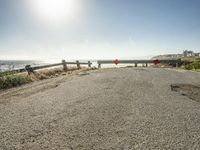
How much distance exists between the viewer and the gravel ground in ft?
19.9

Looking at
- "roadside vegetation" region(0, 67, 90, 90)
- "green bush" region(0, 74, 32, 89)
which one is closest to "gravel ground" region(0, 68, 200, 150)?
"green bush" region(0, 74, 32, 89)

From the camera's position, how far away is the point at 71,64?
31531 millimetres

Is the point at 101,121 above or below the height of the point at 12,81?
below

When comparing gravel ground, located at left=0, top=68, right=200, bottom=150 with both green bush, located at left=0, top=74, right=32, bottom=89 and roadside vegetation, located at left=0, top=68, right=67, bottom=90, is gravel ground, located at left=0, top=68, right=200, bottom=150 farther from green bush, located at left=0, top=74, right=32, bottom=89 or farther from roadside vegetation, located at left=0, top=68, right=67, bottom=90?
roadside vegetation, located at left=0, top=68, right=67, bottom=90

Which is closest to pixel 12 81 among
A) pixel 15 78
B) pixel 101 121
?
pixel 15 78

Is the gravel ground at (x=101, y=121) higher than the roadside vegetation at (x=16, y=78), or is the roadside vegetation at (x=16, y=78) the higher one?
the roadside vegetation at (x=16, y=78)

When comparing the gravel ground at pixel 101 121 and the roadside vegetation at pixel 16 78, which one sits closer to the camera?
the gravel ground at pixel 101 121

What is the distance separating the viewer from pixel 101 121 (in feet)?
24.8

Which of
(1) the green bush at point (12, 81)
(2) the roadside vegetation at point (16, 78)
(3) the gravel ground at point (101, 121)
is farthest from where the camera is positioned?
(2) the roadside vegetation at point (16, 78)

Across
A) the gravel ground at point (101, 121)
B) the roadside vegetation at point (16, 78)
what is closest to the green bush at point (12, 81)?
the roadside vegetation at point (16, 78)

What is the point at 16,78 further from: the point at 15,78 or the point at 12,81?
the point at 12,81

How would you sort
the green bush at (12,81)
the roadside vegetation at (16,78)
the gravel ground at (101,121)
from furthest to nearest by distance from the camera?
the roadside vegetation at (16,78), the green bush at (12,81), the gravel ground at (101,121)

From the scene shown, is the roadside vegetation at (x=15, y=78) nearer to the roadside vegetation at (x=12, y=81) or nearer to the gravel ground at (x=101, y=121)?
the roadside vegetation at (x=12, y=81)

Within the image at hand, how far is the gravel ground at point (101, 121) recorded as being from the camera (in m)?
6.08
